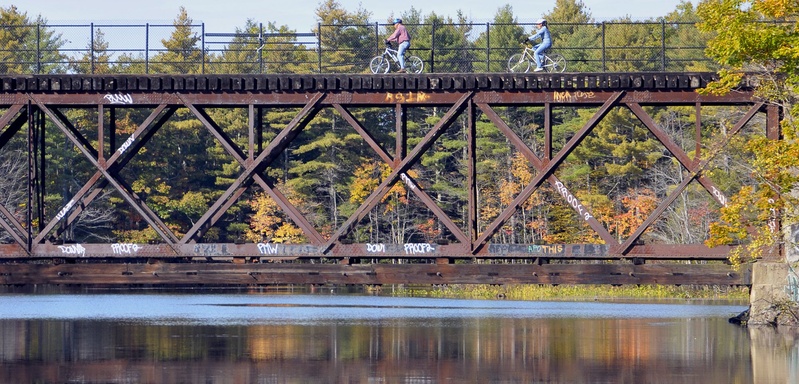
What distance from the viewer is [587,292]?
2516 inches

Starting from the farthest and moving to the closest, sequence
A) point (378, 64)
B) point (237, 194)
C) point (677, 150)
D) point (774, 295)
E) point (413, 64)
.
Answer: point (413, 64)
point (378, 64)
point (237, 194)
point (774, 295)
point (677, 150)

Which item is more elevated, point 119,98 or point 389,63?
point 389,63

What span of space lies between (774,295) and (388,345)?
1017 cm

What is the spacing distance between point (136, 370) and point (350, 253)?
334 inches

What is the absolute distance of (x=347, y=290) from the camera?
7362 cm

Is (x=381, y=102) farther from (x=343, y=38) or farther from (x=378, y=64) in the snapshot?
(x=343, y=38)

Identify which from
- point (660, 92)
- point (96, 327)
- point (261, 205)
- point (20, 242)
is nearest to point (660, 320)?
point (660, 92)

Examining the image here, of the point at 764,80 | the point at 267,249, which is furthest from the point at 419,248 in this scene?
the point at 764,80

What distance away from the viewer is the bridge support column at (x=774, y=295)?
35.1 metres

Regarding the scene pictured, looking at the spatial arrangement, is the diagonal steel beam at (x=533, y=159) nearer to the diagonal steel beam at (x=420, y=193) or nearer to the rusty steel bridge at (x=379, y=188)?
the rusty steel bridge at (x=379, y=188)

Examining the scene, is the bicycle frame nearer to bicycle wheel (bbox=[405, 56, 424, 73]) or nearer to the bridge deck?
bicycle wheel (bbox=[405, 56, 424, 73])

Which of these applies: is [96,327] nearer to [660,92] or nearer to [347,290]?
[660,92]

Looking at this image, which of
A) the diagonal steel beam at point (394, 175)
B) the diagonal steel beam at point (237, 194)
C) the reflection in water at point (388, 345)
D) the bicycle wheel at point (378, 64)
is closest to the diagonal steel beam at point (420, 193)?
the diagonal steel beam at point (394, 175)

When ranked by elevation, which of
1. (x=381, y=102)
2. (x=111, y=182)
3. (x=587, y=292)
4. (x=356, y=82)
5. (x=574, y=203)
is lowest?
(x=587, y=292)
